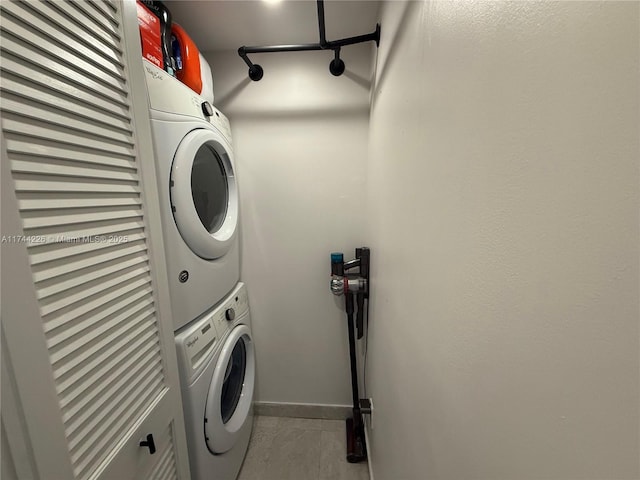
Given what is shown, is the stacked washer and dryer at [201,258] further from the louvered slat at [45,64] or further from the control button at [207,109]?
the louvered slat at [45,64]

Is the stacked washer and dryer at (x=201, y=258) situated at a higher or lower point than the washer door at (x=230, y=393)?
higher

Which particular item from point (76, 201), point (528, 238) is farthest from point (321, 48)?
point (528, 238)

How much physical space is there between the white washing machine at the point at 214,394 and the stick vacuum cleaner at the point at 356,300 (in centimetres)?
54

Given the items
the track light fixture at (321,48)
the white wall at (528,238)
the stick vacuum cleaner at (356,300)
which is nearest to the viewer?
the white wall at (528,238)

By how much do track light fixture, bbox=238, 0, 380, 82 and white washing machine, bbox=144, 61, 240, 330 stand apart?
30cm

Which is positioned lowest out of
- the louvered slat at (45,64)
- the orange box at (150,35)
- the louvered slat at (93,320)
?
the louvered slat at (93,320)

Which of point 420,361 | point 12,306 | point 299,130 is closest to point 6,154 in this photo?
point 12,306

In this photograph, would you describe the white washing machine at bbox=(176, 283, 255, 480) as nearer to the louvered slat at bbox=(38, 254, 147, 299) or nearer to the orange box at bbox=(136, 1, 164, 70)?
the louvered slat at bbox=(38, 254, 147, 299)

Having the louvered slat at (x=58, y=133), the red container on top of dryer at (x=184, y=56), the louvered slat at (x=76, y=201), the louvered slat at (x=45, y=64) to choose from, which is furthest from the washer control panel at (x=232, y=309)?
the red container on top of dryer at (x=184, y=56)

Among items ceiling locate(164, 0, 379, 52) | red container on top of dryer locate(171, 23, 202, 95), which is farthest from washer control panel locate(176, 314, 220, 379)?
ceiling locate(164, 0, 379, 52)

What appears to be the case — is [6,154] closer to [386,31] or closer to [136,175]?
[136,175]

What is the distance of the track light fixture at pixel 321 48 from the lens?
967 mm

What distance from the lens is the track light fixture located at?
3.17ft

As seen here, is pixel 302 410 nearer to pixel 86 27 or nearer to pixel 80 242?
pixel 80 242
